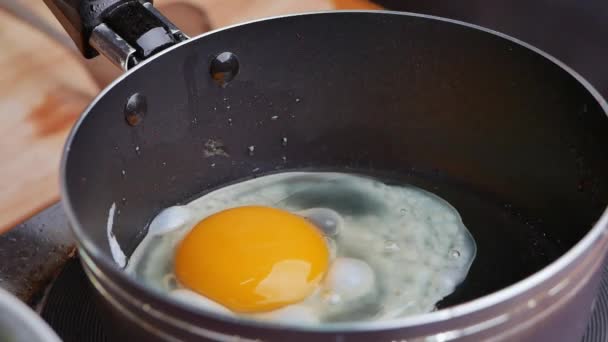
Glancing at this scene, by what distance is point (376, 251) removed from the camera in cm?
95

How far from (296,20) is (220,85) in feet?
0.44

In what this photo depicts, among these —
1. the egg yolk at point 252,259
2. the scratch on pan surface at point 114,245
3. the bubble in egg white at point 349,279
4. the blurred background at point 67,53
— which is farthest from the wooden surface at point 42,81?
the bubble in egg white at point 349,279

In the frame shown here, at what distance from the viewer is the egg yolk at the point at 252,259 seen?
850 millimetres

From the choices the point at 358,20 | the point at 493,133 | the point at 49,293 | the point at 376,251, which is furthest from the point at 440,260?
the point at 49,293

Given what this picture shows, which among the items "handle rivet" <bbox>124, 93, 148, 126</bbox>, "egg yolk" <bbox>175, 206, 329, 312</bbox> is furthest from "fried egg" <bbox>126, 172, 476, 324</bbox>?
"handle rivet" <bbox>124, 93, 148, 126</bbox>

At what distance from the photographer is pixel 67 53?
1340 mm

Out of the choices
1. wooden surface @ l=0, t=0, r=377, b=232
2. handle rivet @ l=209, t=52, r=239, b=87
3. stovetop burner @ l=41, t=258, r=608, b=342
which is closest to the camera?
stovetop burner @ l=41, t=258, r=608, b=342

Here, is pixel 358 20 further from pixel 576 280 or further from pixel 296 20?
pixel 576 280

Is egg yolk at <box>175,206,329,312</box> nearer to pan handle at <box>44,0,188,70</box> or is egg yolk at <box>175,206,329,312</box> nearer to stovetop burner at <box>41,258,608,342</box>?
stovetop burner at <box>41,258,608,342</box>

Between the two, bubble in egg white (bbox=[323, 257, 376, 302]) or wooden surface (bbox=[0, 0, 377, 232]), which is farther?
wooden surface (bbox=[0, 0, 377, 232])

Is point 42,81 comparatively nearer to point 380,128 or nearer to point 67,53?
point 67,53

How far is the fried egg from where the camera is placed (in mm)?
858

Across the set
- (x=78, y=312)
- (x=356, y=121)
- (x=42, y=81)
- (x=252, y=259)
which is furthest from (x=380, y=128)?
(x=42, y=81)

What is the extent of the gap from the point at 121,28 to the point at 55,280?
33 cm
